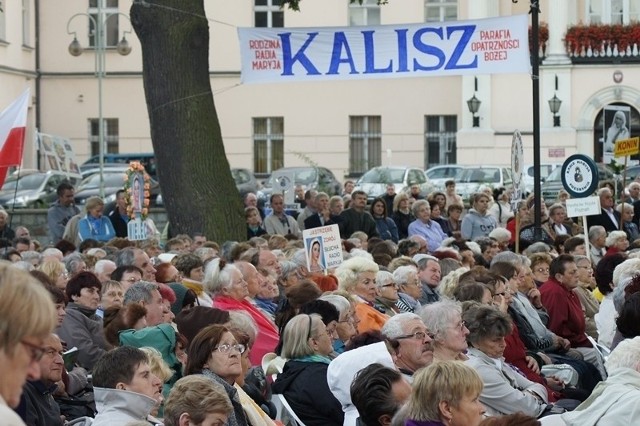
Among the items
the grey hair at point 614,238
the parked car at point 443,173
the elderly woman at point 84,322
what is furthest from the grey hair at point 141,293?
the parked car at point 443,173

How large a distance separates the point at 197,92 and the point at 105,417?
12.8m

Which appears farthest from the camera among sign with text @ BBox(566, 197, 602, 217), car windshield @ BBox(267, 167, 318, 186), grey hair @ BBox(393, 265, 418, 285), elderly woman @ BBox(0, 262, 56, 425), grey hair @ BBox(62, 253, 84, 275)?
car windshield @ BBox(267, 167, 318, 186)

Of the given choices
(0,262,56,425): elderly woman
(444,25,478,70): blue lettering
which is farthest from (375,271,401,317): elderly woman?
(0,262,56,425): elderly woman

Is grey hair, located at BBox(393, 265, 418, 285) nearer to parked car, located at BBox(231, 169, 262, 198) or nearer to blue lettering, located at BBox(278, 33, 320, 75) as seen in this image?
blue lettering, located at BBox(278, 33, 320, 75)

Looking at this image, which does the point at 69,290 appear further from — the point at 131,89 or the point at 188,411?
the point at 131,89

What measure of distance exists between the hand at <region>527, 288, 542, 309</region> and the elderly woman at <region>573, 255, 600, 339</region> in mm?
647

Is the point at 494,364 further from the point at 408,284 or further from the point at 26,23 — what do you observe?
the point at 26,23

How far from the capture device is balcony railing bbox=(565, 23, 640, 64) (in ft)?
140

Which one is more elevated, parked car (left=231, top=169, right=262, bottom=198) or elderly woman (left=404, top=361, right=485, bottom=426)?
parked car (left=231, top=169, right=262, bottom=198)

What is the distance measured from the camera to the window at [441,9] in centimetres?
4619

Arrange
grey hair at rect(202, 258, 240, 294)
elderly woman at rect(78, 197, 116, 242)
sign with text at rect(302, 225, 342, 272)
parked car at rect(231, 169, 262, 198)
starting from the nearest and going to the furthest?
1. grey hair at rect(202, 258, 240, 294)
2. sign with text at rect(302, 225, 342, 272)
3. elderly woman at rect(78, 197, 116, 242)
4. parked car at rect(231, 169, 262, 198)

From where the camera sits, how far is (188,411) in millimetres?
6766

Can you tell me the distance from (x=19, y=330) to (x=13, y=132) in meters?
13.0

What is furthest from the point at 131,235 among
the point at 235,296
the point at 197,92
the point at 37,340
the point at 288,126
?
the point at 288,126
